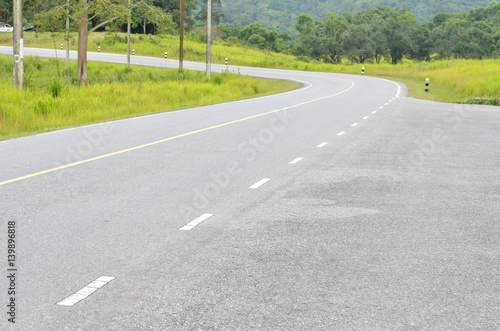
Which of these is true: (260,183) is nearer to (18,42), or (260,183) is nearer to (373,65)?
(18,42)

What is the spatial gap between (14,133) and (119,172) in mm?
6646

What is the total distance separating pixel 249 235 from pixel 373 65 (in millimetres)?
63163

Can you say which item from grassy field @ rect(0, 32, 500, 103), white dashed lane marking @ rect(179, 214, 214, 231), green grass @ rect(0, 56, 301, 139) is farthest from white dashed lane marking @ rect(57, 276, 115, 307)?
grassy field @ rect(0, 32, 500, 103)

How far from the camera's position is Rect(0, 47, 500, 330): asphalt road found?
14.5 ft

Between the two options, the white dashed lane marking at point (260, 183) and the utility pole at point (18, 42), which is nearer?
the white dashed lane marking at point (260, 183)

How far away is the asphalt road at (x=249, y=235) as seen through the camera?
4.41 m

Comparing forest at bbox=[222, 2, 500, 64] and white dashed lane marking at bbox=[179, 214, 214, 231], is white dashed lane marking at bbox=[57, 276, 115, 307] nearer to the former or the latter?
white dashed lane marking at bbox=[179, 214, 214, 231]

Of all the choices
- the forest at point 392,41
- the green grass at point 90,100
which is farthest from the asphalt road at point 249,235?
the forest at point 392,41

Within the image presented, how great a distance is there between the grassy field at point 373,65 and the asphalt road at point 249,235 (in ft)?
80.0

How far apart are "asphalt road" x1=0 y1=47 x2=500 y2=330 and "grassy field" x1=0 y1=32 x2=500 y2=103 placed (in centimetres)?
2438

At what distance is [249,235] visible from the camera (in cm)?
638

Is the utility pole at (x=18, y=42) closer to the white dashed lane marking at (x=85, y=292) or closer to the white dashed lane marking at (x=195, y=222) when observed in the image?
the white dashed lane marking at (x=195, y=222)

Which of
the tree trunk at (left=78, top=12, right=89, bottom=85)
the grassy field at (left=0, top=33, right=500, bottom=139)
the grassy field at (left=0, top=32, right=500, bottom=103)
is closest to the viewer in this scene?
the grassy field at (left=0, top=33, right=500, bottom=139)

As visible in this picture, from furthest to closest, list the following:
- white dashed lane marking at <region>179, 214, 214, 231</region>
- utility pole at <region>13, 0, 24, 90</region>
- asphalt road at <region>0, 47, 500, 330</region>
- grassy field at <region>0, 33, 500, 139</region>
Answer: utility pole at <region>13, 0, 24, 90</region>, grassy field at <region>0, 33, 500, 139</region>, white dashed lane marking at <region>179, 214, 214, 231</region>, asphalt road at <region>0, 47, 500, 330</region>
